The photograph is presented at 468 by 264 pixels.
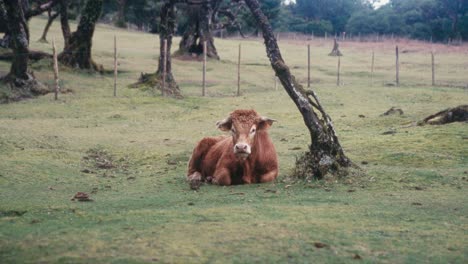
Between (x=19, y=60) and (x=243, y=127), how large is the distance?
17.6m

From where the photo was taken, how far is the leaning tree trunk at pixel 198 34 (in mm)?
43688

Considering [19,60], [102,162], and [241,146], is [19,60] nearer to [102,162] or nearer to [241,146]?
[102,162]

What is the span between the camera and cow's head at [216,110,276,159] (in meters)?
10.3

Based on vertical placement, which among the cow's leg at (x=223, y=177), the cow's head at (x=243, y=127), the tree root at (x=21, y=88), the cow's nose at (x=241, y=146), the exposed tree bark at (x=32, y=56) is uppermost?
the exposed tree bark at (x=32, y=56)

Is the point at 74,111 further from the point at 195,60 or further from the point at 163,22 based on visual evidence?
the point at 195,60

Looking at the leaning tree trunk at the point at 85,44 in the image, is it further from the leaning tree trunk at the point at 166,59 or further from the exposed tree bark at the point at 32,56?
the leaning tree trunk at the point at 166,59

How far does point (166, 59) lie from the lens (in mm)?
28047

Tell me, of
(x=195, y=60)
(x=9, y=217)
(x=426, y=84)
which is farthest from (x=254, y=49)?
(x=9, y=217)

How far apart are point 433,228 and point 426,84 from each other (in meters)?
29.3

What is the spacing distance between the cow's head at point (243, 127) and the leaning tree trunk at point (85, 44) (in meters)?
22.7

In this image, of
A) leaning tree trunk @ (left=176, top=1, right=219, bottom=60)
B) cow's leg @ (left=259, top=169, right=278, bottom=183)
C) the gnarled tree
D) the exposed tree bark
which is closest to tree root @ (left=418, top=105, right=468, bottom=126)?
cow's leg @ (left=259, top=169, right=278, bottom=183)

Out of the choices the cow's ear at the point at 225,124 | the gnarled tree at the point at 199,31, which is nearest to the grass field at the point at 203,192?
the cow's ear at the point at 225,124

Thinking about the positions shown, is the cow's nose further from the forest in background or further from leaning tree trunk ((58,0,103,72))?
the forest in background

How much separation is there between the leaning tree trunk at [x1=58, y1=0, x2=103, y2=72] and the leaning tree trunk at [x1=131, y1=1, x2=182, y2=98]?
4.60 meters
